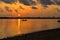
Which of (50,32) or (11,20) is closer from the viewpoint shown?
(50,32)

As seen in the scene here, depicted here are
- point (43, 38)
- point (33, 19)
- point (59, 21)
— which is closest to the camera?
point (43, 38)

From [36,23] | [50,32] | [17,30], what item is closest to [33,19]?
[36,23]

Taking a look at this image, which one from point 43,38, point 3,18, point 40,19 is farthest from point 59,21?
point 3,18

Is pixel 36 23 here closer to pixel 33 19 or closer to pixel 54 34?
pixel 33 19

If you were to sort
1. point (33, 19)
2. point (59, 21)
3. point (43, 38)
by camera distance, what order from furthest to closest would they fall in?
point (33, 19), point (59, 21), point (43, 38)

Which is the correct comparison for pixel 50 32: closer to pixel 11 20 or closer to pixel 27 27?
pixel 27 27

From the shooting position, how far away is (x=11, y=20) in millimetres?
6180

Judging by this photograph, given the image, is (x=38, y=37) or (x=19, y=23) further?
(x=19, y=23)

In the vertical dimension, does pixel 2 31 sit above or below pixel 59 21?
below

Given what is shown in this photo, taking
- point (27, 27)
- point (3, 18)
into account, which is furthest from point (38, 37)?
point (3, 18)

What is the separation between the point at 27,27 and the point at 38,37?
3.74ft

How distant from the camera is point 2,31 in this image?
6.09 meters

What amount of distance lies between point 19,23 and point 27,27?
0.27 metres

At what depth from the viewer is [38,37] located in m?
5.04
